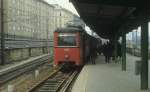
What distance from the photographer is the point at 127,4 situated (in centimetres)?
1555

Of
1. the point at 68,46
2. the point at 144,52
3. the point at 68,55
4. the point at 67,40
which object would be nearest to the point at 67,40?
the point at 67,40

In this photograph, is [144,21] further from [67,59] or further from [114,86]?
[67,59]

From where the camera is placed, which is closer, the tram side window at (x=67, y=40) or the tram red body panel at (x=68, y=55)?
the tram red body panel at (x=68, y=55)

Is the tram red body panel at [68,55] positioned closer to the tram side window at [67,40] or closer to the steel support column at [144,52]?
the tram side window at [67,40]

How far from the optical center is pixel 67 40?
91.1 feet

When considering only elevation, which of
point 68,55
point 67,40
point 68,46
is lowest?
point 68,55

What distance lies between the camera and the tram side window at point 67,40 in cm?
2770

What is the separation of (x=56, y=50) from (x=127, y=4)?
12.8m

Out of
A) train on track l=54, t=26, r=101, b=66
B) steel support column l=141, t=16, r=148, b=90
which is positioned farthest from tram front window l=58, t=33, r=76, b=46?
steel support column l=141, t=16, r=148, b=90

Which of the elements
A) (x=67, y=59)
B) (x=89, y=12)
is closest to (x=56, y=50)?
(x=67, y=59)

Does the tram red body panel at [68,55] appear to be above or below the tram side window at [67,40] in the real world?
below

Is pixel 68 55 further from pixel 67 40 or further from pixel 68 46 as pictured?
pixel 67 40

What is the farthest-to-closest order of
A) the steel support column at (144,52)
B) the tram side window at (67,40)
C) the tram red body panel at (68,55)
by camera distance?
the tram side window at (67,40)
the tram red body panel at (68,55)
the steel support column at (144,52)

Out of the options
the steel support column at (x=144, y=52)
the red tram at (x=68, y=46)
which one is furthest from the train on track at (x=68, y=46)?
the steel support column at (x=144, y=52)
